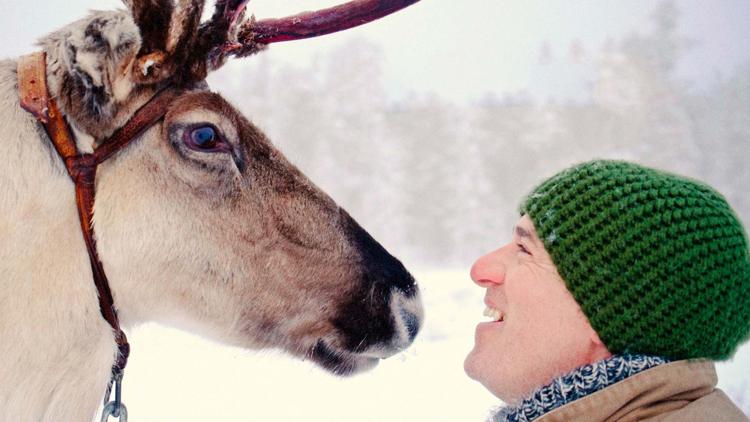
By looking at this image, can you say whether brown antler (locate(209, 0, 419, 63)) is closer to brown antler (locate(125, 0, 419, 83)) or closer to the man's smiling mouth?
brown antler (locate(125, 0, 419, 83))

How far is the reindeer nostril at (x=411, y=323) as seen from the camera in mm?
2695

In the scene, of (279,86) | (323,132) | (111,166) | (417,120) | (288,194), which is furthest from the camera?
(417,120)

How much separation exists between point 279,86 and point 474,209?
11477 mm

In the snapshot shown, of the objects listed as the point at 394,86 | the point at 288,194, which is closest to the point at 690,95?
the point at 394,86

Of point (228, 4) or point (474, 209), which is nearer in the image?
point (228, 4)

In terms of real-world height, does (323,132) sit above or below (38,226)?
above

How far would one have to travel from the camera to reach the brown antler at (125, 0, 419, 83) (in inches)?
88.0

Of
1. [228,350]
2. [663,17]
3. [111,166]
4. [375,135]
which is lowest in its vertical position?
[228,350]

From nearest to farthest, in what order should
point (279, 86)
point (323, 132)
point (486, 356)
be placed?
point (486, 356)
point (323, 132)
point (279, 86)

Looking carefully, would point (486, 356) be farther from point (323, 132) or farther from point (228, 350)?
point (323, 132)

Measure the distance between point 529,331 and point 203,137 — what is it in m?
1.42

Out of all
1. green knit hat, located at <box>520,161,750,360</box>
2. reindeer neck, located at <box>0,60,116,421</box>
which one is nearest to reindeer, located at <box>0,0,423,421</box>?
reindeer neck, located at <box>0,60,116,421</box>

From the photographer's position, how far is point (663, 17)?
32.2 metres

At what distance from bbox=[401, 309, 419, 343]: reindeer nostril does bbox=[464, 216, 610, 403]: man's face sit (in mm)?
553
